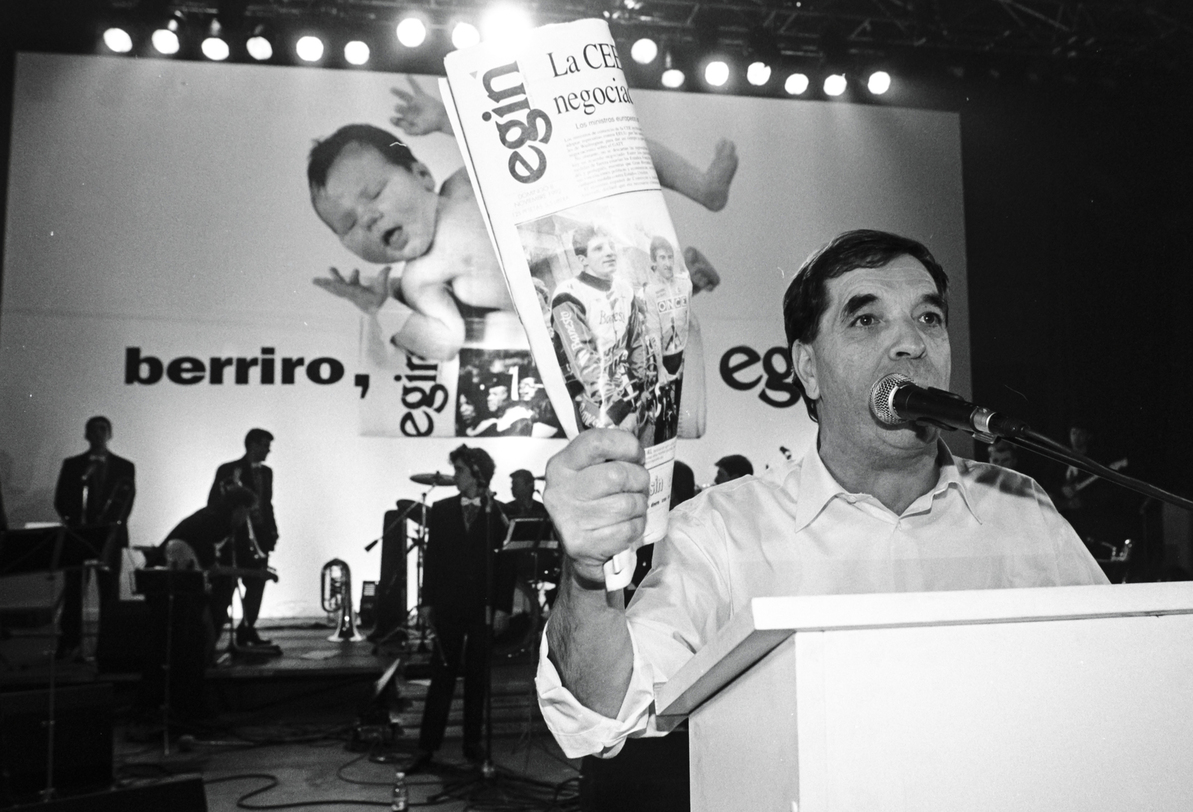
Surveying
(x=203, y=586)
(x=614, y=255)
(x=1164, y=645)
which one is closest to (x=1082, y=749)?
(x=1164, y=645)

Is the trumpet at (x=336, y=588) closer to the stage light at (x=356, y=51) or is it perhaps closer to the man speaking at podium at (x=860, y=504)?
the stage light at (x=356, y=51)

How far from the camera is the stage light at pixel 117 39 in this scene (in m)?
5.68

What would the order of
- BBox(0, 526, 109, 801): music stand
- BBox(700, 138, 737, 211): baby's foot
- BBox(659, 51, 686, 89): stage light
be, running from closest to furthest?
BBox(0, 526, 109, 801): music stand
BBox(659, 51, 686, 89): stage light
BBox(700, 138, 737, 211): baby's foot

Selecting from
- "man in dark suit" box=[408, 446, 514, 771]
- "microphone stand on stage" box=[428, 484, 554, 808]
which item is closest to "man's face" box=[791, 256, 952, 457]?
"microphone stand on stage" box=[428, 484, 554, 808]

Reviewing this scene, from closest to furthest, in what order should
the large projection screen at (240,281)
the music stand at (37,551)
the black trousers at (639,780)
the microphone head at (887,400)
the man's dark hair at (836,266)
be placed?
the microphone head at (887,400) < the man's dark hair at (836,266) < the black trousers at (639,780) < the music stand at (37,551) < the large projection screen at (240,281)

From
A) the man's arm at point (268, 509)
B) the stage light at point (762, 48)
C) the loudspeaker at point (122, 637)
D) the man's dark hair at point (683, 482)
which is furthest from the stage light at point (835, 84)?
the loudspeaker at point (122, 637)

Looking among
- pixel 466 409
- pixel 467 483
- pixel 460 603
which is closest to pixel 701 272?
pixel 466 409

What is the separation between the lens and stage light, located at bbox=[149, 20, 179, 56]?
18.3 ft

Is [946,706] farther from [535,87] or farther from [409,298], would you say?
[409,298]

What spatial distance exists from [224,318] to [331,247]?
82 centimetres

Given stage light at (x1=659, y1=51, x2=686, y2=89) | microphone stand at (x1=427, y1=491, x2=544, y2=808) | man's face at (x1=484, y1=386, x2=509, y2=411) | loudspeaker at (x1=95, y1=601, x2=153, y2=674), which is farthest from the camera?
man's face at (x1=484, y1=386, x2=509, y2=411)

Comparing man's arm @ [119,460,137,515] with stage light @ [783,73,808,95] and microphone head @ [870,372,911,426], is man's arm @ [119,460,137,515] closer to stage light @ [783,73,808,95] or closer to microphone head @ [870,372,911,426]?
stage light @ [783,73,808,95]

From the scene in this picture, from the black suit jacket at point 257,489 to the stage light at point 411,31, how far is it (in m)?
2.78

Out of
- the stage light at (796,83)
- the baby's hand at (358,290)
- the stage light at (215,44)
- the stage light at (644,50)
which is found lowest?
the baby's hand at (358,290)
